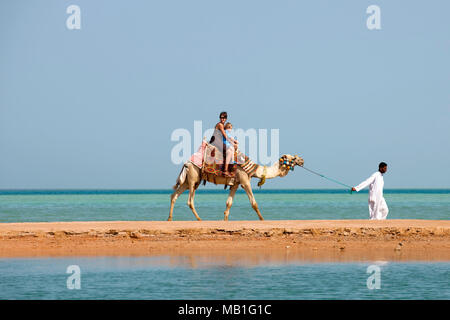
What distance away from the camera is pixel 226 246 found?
48.4 ft

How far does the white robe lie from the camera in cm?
1700

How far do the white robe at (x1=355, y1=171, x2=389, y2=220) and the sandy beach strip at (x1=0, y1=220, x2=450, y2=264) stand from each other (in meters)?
0.76

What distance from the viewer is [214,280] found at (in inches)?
414

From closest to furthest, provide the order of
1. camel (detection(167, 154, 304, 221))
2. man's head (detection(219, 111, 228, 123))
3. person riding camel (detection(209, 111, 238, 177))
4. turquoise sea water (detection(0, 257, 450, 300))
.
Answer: turquoise sea water (detection(0, 257, 450, 300))
person riding camel (detection(209, 111, 238, 177))
man's head (detection(219, 111, 228, 123))
camel (detection(167, 154, 304, 221))

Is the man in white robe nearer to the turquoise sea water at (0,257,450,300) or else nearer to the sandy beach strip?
the sandy beach strip

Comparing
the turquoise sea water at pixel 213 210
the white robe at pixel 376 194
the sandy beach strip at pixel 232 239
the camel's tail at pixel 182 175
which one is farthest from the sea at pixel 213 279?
the turquoise sea water at pixel 213 210

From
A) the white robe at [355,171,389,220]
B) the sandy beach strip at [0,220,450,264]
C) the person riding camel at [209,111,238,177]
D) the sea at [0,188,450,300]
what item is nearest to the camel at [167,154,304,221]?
the person riding camel at [209,111,238,177]

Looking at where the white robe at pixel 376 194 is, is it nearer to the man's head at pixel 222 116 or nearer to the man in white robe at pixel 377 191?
the man in white robe at pixel 377 191

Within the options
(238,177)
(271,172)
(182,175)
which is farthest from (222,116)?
(271,172)

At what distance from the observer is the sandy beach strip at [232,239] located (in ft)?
45.9

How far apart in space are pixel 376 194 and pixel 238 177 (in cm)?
328

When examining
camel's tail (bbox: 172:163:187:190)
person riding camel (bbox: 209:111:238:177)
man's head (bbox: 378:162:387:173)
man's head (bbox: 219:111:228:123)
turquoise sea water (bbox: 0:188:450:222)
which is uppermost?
man's head (bbox: 219:111:228:123)

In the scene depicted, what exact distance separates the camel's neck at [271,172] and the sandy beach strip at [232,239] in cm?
194

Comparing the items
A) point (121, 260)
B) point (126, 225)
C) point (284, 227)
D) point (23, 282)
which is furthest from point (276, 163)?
point (23, 282)
